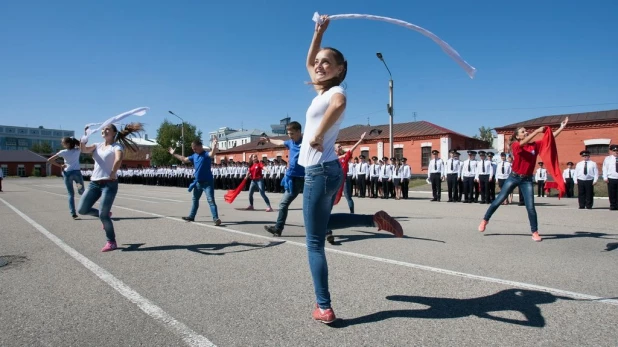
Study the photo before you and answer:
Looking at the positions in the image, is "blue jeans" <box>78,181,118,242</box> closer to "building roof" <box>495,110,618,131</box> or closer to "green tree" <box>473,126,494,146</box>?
"building roof" <box>495,110,618,131</box>

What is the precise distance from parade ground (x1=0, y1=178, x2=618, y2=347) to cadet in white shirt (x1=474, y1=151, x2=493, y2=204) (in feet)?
28.0

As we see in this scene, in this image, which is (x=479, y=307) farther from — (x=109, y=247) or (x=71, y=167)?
(x=71, y=167)

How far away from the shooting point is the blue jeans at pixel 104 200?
5855 mm

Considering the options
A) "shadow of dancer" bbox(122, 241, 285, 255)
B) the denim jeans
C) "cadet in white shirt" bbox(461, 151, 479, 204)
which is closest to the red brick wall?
"cadet in white shirt" bbox(461, 151, 479, 204)

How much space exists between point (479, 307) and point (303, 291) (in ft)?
5.19

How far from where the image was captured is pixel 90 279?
428cm

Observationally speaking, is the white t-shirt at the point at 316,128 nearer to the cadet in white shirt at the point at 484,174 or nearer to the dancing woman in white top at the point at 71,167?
the dancing woman in white top at the point at 71,167

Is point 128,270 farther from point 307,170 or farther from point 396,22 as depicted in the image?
point 396,22

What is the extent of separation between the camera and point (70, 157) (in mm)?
10484

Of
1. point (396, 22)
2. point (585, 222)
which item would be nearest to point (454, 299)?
point (396, 22)

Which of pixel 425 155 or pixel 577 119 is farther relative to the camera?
pixel 425 155

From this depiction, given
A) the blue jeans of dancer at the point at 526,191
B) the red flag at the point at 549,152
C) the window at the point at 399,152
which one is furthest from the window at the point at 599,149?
the blue jeans of dancer at the point at 526,191

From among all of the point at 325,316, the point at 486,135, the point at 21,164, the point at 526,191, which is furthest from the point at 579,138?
the point at 21,164

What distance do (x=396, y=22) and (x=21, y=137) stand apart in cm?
16451
